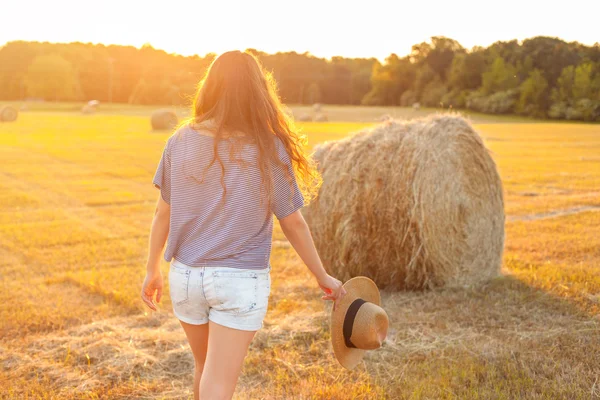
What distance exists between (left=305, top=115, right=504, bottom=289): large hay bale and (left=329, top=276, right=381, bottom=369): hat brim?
2988mm

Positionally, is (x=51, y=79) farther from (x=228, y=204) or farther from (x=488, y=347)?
(x=228, y=204)

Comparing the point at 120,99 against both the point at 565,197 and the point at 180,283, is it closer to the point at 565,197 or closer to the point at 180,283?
the point at 565,197

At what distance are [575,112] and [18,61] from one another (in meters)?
65.6

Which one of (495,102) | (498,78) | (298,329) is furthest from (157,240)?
(495,102)

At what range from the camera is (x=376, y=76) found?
61062mm

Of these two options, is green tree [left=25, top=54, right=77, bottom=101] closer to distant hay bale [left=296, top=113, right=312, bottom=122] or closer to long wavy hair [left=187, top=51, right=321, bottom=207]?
distant hay bale [left=296, top=113, right=312, bottom=122]

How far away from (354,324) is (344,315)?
7cm

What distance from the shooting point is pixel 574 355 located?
4.73 metres

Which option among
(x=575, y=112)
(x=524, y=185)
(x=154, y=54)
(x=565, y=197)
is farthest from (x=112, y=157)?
(x=154, y=54)

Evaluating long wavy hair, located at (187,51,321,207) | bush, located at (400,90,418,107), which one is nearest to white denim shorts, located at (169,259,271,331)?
long wavy hair, located at (187,51,321,207)

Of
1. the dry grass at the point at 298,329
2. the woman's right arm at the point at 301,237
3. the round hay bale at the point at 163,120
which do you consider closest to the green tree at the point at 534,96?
the round hay bale at the point at 163,120

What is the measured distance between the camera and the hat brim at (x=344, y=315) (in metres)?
3.47

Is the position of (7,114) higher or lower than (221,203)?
lower

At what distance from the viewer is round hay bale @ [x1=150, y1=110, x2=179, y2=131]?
3362 cm
